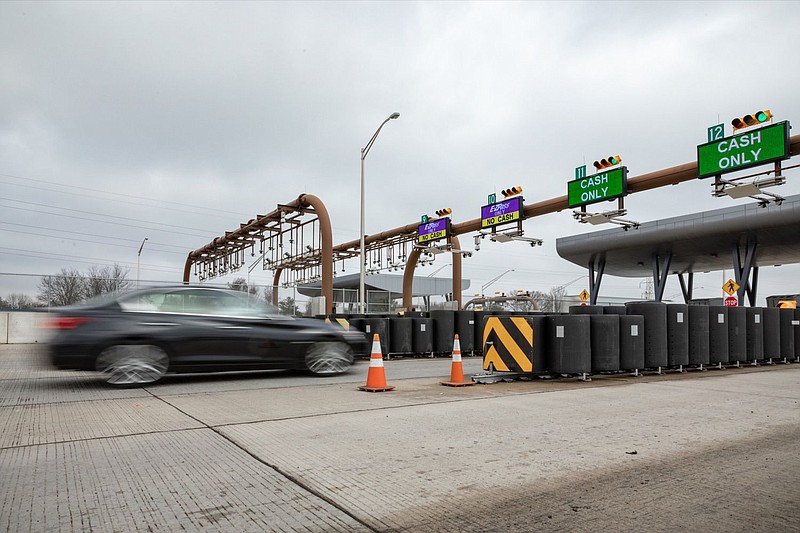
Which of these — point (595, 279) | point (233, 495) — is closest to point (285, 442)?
point (233, 495)

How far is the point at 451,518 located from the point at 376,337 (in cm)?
579

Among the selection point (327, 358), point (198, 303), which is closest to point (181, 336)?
point (198, 303)

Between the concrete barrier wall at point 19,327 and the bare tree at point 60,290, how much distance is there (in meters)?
1.82

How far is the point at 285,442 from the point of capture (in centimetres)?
552

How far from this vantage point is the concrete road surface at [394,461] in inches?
142

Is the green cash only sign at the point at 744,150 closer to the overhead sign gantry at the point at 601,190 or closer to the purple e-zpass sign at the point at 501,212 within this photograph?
the overhead sign gantry at the point at 601,190

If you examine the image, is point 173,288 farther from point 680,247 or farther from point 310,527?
point 680,247

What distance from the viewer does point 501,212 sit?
23.5 meters

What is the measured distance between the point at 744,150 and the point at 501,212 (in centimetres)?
971

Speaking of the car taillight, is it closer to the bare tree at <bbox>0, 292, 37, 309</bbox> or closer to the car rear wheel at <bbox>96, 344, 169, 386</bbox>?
the car rear wheel at <bbox>96, 344, 169, 386</bbox>

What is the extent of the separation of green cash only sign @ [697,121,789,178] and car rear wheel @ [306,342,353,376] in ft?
37.9

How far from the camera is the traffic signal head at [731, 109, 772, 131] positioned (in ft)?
47.5

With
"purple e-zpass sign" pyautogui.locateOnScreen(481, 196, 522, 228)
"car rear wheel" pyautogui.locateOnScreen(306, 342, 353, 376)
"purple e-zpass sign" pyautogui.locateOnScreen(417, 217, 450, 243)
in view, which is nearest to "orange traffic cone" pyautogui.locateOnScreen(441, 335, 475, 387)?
"car rear wheel" pyautogui.locateOnScreen(306, 342, 353, 376)

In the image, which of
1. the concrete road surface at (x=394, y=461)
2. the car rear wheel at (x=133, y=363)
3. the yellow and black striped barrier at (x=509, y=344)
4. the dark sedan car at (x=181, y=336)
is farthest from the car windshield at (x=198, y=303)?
the yellow and black striped barrier at (x=509, y=344)
